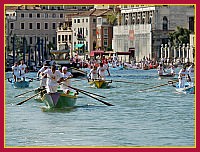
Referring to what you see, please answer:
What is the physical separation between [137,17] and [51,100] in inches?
2396

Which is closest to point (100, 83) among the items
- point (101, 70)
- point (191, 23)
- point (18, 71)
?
point (101, 70)

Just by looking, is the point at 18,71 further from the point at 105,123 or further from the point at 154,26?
the point at 154,26

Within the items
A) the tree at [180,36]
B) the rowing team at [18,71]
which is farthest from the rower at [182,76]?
the tree at [180,36]

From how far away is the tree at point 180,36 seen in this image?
6762cm

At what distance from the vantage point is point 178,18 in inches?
2955

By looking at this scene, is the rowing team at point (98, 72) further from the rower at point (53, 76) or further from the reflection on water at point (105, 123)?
the rower at point (53, 76)

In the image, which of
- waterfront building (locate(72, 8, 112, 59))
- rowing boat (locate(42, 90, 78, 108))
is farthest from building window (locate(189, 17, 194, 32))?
rowing boat (locate(42, 90, 78, 108))

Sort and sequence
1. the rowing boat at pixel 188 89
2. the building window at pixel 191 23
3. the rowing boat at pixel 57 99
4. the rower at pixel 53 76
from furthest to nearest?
1. the building window at pixel 191 23
2. the rowing boat at pixel 188 89
3. the rowing boat at pixel 57 99
4. the rower at pixel 53 76

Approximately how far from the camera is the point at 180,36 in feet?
225

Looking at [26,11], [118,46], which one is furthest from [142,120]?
[26,11]

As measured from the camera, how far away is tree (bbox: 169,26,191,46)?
67.6 m

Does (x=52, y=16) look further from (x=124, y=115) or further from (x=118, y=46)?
(x=124, y=115)

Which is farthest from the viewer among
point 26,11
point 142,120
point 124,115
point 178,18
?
point 26,11

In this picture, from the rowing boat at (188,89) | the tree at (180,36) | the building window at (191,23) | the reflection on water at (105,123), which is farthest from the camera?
the building window at (191,23)
